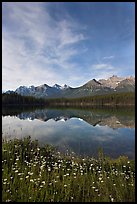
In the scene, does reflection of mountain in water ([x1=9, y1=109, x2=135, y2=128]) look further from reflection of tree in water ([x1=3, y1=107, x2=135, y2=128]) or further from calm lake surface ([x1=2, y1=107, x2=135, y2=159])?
calm lake surface ([x1=2, y1=107, x2=135, y2=159])

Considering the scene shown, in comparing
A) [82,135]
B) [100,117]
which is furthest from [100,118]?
[82,135]

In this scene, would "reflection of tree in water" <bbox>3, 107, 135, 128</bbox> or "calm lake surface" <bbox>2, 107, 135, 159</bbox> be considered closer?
"calm lake surface" <bbox>2, 107, 135, 159</bbox>

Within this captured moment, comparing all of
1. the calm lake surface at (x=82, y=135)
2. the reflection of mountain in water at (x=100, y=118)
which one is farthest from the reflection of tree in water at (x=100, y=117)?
the calm lake surface at (x=82, y=135)

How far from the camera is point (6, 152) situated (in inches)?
426

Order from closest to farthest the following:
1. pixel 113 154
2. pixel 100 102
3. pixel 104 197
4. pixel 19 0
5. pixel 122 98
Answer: pixel 19 0
pixel 104 197
pixel 113 154
pixel 122 98
pixel 100 102

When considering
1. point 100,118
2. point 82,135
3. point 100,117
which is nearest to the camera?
point 82,135

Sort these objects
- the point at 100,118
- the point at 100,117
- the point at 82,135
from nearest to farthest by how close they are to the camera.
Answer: the point at 82,135 → the point at 100,118 → the point at 100,117

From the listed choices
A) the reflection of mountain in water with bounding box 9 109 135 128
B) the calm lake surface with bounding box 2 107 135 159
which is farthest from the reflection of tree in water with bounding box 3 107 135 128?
the calm lake surface with bounding box 2 107 135 159

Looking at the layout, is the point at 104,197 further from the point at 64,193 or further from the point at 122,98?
the point at 122,98

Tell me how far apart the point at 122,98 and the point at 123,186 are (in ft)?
545

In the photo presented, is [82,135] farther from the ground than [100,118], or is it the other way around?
[100,118]

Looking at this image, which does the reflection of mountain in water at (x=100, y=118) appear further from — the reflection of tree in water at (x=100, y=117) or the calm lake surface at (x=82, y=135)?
the calm lake surface at (x=82, y=135)

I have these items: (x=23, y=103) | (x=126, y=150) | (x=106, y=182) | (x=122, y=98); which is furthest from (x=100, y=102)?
(x=106, y=182)

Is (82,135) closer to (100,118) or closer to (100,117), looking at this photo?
(100,118)
